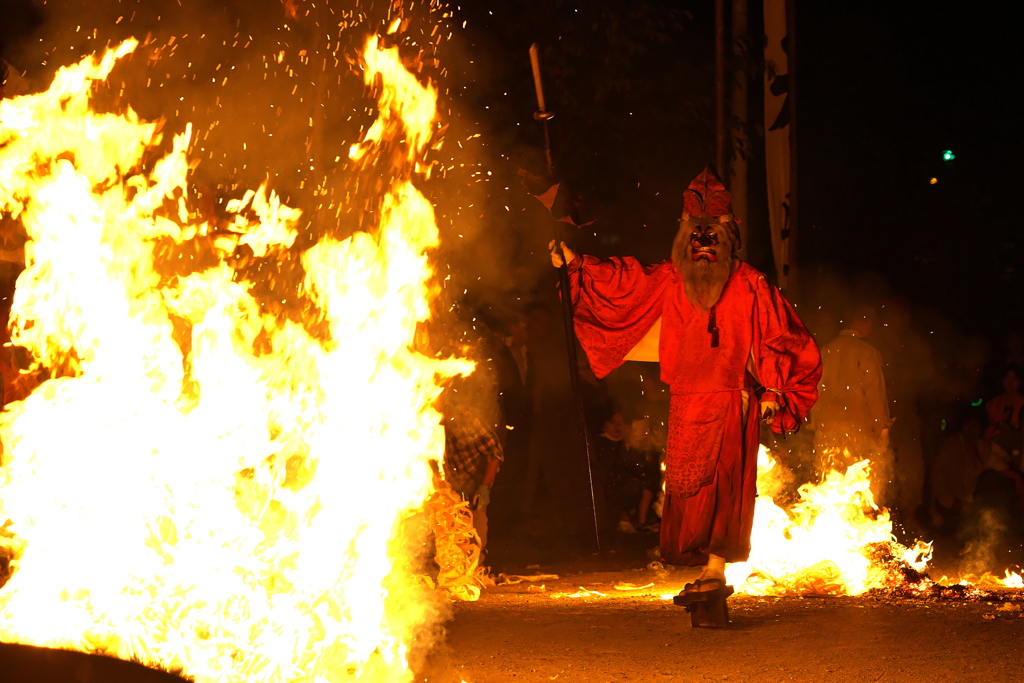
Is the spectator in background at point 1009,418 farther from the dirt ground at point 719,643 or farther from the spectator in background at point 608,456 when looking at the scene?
the dirt ground at point 719,643

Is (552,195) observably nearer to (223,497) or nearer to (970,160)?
(223,497)

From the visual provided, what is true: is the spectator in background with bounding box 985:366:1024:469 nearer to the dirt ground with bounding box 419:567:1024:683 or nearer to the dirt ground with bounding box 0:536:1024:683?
the dirt ground with bounding box 0:536:1024:683

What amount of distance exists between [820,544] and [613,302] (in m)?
2.24

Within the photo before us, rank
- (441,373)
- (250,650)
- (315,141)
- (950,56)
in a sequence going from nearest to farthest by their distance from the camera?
(250,650) → (441,373) → (315,141) → (950,56)

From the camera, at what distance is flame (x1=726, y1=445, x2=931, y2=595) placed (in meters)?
7.71

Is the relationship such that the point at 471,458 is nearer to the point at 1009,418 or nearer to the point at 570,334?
the point at 570,334

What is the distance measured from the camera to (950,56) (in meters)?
15.6

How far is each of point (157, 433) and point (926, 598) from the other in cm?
460

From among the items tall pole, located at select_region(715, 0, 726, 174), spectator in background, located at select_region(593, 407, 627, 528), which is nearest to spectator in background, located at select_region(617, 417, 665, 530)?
spectator in background, located at select_region(593, 407, 627, 528)

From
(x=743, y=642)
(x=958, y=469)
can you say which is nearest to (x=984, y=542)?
(x=958, y=469)

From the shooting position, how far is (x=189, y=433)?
4.96 metres

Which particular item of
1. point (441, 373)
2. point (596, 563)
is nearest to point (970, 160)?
point (596, 563)

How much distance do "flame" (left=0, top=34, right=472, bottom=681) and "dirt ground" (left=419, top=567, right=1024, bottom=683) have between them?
0.45 m

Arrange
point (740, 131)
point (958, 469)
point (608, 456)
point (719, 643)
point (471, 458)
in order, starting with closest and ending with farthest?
1. point (719, 643)
2. point (471, 458)
3. point (740, 131)
4. point (608, 456)
5. point (958, 469)
